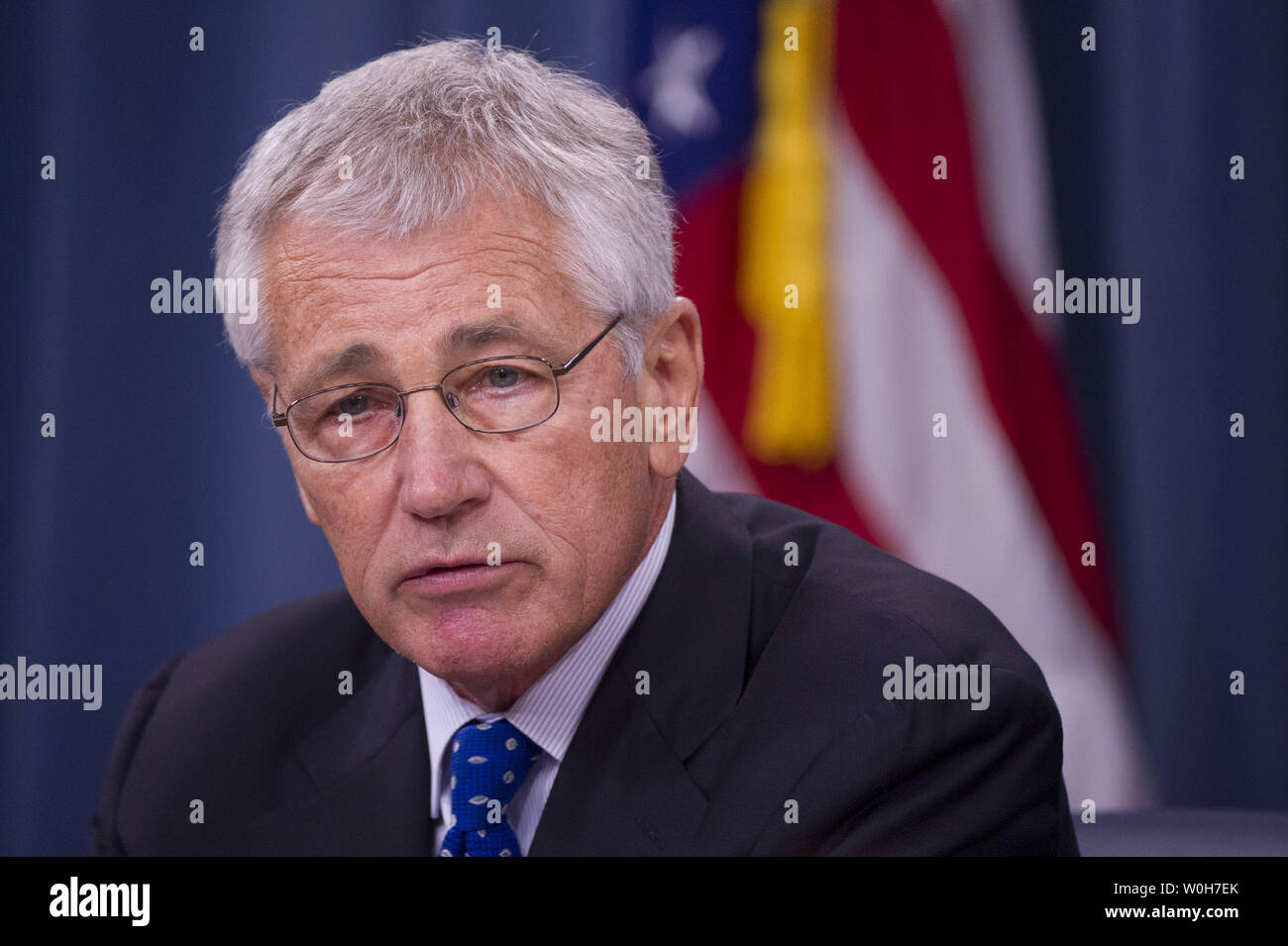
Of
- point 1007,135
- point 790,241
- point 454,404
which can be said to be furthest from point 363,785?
point 1007,135

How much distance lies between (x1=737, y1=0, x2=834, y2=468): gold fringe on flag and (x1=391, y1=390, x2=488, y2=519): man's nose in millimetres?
991

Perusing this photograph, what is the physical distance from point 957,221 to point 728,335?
1.58 ft

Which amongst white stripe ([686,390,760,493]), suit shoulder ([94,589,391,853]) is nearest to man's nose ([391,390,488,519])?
suit shoulder ([94,589,391,853])

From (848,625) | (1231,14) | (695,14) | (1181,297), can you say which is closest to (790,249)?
(695,14)

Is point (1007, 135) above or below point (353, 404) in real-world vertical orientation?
above

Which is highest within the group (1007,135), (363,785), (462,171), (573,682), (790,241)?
(1007,135)

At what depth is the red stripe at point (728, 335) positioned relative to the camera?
2.26m

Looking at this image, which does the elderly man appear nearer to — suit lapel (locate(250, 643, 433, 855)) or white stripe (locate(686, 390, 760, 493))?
suit lapel (locate(250, 643, 433, 855))

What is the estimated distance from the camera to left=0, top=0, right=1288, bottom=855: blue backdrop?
2.27m

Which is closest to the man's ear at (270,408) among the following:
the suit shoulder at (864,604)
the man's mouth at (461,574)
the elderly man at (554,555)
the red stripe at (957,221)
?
the elderly man at (554,555)

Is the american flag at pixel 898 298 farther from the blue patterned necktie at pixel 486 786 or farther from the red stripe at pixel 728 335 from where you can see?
the blue patterned necktie at pixel 486 786

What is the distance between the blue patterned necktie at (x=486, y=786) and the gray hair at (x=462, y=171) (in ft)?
1.54

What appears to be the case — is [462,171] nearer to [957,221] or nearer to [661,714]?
[661,714]

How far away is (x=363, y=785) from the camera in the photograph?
157 centimetres
